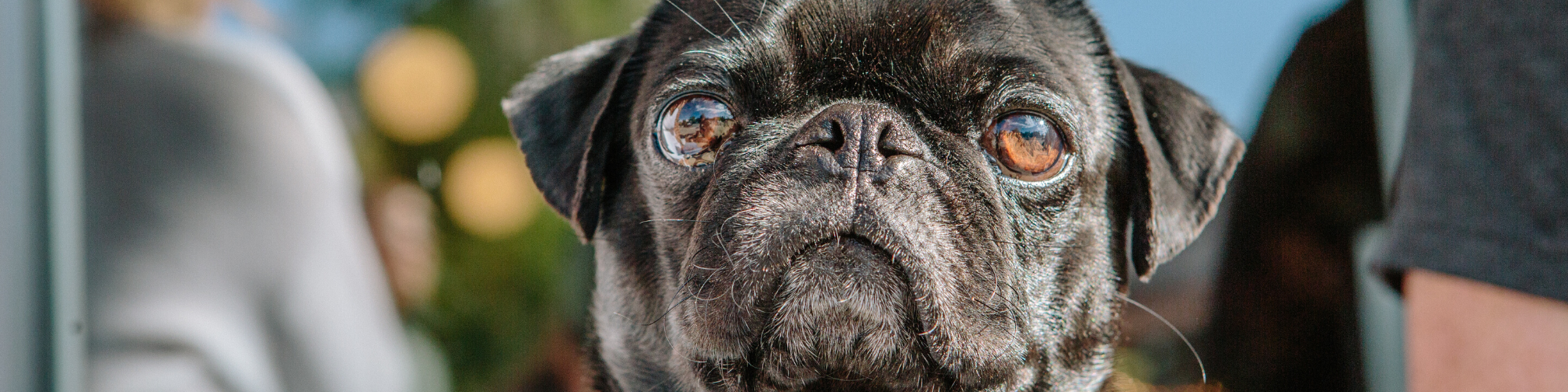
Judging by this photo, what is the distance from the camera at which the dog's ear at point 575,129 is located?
0.95m

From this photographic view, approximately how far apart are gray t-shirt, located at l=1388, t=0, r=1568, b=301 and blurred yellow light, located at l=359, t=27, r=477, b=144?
125 cm

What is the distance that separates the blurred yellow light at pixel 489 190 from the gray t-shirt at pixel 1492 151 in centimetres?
98

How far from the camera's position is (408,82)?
52.5 inches

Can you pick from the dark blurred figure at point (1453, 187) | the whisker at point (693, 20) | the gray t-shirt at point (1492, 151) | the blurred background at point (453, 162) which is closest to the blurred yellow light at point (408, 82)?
the blurred background at point (453, 162)

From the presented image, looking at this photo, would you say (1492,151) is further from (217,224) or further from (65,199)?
(65,199)

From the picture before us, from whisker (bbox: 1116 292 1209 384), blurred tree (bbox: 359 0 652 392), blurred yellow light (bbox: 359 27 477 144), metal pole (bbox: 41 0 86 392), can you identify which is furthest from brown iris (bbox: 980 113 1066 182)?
metal pole (bbox: 41 0 86 392)

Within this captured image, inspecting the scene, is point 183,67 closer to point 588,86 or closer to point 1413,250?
point 588,86

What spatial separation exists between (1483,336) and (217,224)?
174 centimetres

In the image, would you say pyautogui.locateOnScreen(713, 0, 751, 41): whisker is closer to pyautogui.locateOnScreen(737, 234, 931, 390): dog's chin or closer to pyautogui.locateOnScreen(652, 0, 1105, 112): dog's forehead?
pyautogui.locateOnScreen(652, 0, 1105, 112): dog's forehead

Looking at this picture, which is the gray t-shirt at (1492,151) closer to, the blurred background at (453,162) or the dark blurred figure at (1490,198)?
the dark blurred figure at (1490,198)

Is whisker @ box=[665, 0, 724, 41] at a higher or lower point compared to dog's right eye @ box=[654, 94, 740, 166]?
higher

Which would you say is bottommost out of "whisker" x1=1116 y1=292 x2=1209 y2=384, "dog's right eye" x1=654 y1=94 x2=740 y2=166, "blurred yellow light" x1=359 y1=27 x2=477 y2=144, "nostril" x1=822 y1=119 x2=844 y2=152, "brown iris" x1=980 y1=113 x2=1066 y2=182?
"whisker" x1=1116 y1=292 x2=1209 y2=384

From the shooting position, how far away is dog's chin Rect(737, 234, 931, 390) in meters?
0.72

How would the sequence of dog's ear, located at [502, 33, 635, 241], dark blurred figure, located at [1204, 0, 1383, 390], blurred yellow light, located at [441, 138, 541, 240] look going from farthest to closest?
1. blurred yellow light, located at [441, 138, 541, 240]
2. dark blurred figure, located at [1204, 0, 1383, 390]
3. dog's ear, located at [502, 33, 635, 241]
